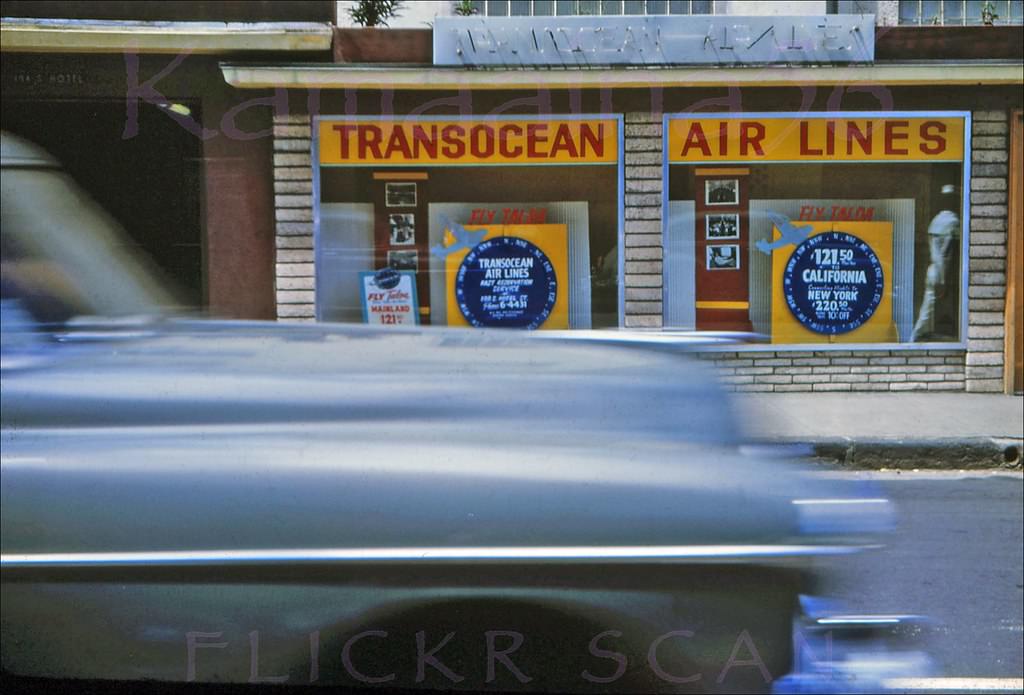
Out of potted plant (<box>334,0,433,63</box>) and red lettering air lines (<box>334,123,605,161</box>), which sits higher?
potted plant (<box>334,0,433,63</box>)

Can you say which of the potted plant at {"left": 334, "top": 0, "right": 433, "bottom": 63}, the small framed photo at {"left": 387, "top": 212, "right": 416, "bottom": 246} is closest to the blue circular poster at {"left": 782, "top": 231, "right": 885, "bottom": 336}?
Result: the small framed photo at {"left": 387, "top": 212, "right": 416, "bottom": 246}

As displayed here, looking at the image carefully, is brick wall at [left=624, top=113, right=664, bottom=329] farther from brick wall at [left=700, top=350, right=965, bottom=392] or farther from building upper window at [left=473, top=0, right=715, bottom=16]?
building upper window at [left=473, top=0, right=715, bottom=16]

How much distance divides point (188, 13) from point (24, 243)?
377 inches

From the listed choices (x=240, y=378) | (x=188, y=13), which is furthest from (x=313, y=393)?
(x=188, y=13)

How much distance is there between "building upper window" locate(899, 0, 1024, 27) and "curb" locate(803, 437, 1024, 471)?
17.7 feet

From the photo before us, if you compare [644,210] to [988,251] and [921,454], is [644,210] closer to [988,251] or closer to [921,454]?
[988,251]

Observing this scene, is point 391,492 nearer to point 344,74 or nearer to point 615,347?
point 615,347

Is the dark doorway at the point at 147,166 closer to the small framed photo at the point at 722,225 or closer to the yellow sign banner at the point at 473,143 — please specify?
the yellow sign banner at the point at 473,143

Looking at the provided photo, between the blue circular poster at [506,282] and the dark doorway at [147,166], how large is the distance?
2.77m

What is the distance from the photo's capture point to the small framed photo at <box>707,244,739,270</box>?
38.4 ft

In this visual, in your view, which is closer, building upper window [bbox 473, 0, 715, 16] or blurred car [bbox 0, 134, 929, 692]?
blurred car [bbox 0, 134, 929, 692]

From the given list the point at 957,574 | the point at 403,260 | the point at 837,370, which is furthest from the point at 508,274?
the point at 957,574

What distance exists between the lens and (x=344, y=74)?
11133mm

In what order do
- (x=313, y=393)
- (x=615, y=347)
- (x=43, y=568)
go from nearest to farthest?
(x=43, y=568) < (x=313, y=393) < (x=615, y=347)
